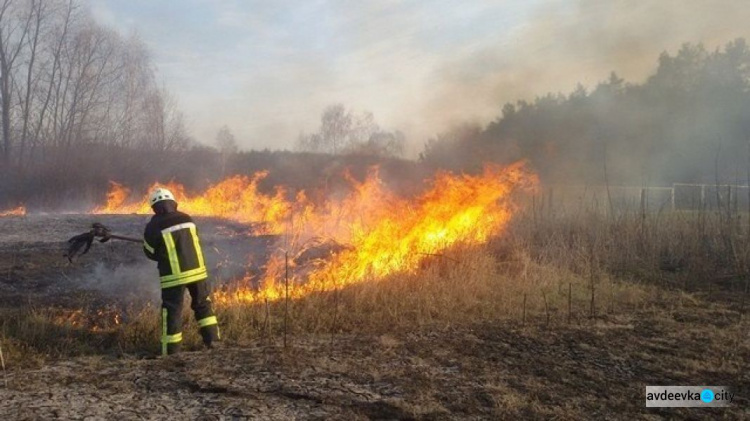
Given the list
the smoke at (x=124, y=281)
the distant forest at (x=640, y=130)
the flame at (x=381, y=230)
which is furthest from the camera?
the distant forest at (x=640, y=130)

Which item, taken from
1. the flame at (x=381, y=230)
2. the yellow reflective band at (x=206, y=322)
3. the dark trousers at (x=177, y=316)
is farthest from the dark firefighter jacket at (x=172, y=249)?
the flame at (x=381, y=230)

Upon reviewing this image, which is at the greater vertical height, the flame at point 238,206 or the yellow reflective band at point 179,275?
the flame at point 238,206

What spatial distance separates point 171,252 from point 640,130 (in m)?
18.6

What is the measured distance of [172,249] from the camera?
17.6 feet

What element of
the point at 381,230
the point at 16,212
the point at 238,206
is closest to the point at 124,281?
the point at 381,230

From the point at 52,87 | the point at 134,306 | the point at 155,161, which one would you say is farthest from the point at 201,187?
the point at 134,306

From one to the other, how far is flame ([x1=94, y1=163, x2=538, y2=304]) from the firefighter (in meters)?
1.35

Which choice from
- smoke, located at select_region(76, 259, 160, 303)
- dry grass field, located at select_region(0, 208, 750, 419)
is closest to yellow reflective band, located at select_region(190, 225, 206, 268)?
dry grass field, located at select_region(0, 208, 750, 419)

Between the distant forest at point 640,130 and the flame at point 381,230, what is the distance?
140 inches

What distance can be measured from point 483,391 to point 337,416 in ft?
4.66

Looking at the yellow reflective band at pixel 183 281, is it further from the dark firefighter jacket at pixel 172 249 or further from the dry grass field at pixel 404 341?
the dry grass field at pixel 404 341

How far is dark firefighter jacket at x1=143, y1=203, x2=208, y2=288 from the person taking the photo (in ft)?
17.6

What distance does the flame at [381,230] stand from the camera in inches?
310

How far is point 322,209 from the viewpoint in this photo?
1227cm
